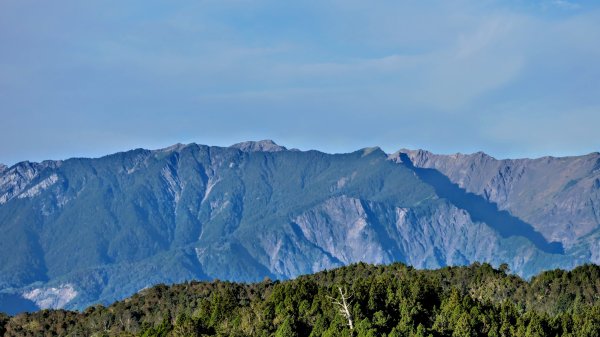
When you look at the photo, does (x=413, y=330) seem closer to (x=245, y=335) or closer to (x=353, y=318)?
(x=353, y=318)

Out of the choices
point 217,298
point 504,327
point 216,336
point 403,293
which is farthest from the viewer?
point 217,298

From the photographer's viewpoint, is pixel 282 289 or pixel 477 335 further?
pixel 282 289

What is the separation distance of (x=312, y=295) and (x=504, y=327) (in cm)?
3213

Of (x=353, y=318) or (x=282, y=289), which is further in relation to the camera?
(x=282, y=289)

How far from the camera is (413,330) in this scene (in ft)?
506

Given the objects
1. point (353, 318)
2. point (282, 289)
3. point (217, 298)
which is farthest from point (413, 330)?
point (217, 298)

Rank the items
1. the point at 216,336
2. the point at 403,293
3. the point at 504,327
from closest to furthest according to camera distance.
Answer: the point at 216,336
the point at 504,327
the point at 403,293

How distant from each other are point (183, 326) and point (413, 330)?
31414 mm

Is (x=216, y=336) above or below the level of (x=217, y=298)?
below

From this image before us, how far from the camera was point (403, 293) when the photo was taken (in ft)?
588

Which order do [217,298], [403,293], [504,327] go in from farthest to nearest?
[217,298] → [403,293] → [504,327]

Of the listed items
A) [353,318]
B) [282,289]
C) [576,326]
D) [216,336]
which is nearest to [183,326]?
[216,336]

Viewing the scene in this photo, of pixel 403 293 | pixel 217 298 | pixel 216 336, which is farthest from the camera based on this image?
pixel 217 298

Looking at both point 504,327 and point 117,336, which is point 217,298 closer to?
point 117,336
